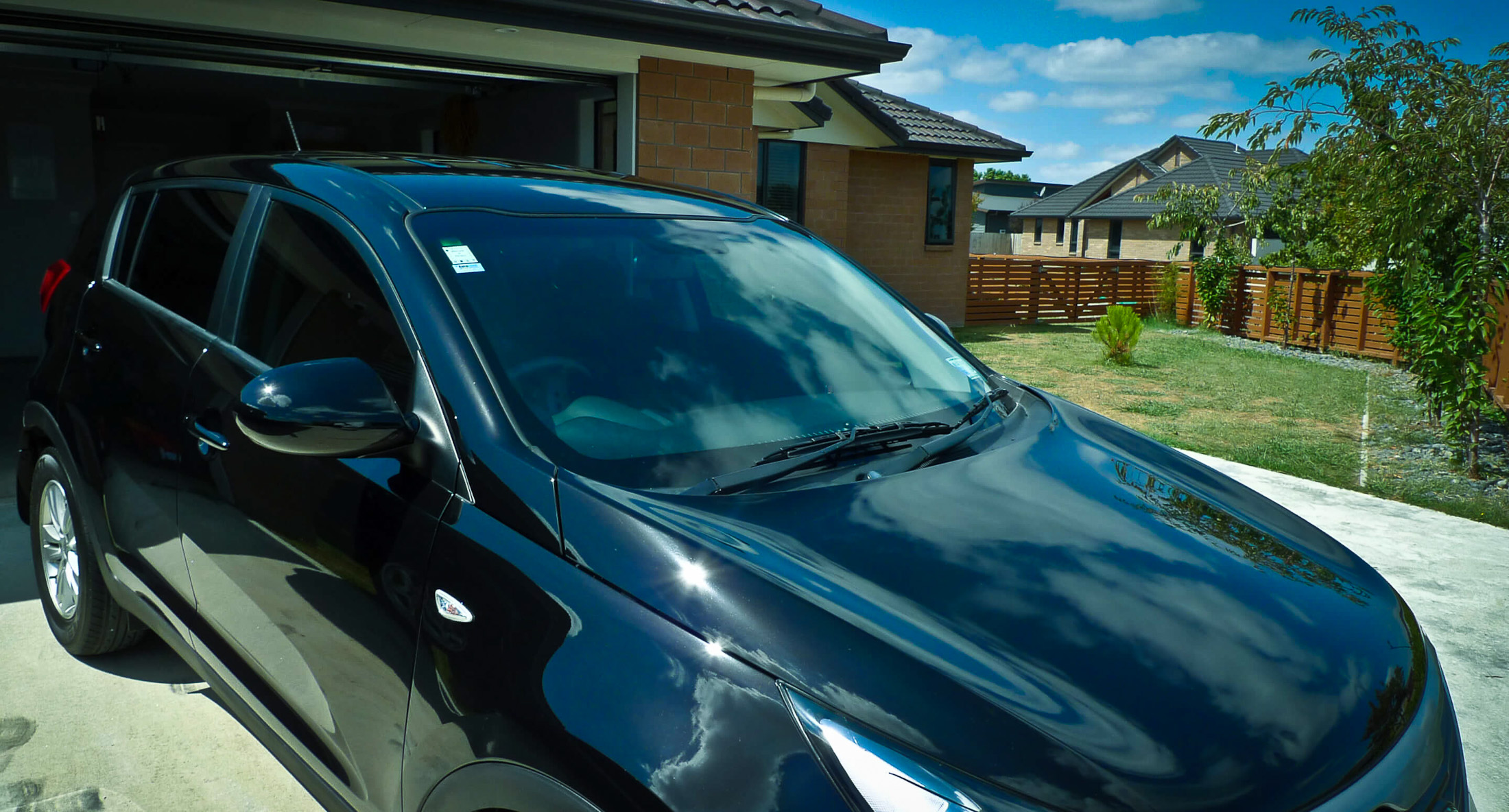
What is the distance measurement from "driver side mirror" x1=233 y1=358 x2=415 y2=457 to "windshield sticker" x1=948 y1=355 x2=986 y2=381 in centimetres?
161

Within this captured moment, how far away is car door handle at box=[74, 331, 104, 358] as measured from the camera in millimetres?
3324

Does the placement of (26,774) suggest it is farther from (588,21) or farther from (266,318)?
(588,21)

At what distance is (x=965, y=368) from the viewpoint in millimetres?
3084

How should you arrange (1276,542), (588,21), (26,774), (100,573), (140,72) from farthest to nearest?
(140,72)
(588,21)
(100,573)
(26,774)
(1276,542)

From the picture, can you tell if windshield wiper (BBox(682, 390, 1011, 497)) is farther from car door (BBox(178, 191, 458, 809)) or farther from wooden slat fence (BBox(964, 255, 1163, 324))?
wooden slat fence (BBox(964, 255, 1163, 324))

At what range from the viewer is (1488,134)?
25.0 ft

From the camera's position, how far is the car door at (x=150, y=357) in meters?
2.82

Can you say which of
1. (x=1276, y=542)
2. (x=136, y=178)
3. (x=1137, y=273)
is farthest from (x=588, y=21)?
(x=1137, y=273)

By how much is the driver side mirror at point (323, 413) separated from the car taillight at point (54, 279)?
2459 millimetres

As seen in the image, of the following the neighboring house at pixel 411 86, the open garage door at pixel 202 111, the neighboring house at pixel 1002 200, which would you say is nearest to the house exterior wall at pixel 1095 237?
the neighboring house at pixel 1002 200

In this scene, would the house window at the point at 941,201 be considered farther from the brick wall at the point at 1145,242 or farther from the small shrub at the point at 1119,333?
the brick wall at the point at 1145,242

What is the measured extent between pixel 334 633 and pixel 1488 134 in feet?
28.0

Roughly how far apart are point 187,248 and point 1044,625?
Result: 2663 millimetres

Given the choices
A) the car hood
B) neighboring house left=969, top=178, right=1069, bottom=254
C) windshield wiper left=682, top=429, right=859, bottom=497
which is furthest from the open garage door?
neighboring house left=969, top=178, right=1069, bottom=254
